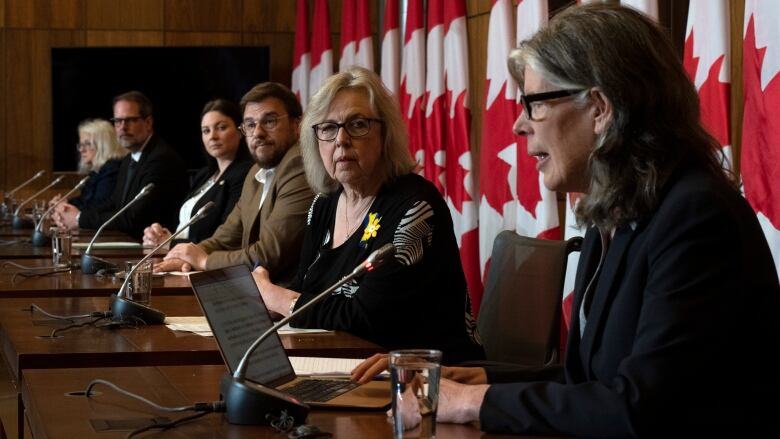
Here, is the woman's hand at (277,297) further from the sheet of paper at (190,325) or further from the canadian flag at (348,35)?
the canadian flag at (348,35)

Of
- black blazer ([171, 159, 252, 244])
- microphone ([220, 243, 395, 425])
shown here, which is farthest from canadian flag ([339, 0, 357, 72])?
microphone ([220, 243, 395, 425])

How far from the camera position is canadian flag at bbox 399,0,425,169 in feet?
20.6

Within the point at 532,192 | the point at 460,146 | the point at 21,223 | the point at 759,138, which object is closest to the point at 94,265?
the point at 532,192

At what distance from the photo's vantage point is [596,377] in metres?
1.89

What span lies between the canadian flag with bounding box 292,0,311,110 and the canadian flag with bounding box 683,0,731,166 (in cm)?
567

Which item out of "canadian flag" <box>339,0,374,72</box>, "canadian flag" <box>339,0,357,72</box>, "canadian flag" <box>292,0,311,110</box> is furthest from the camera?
"canadian flag" <box>292,0,311,110</box>

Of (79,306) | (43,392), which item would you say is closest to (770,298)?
(43,392)

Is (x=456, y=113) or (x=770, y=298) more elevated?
Result: (x=456, y=113)

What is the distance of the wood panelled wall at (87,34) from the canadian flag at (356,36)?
1506 millimetres

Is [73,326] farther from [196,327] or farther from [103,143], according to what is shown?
[103,143]

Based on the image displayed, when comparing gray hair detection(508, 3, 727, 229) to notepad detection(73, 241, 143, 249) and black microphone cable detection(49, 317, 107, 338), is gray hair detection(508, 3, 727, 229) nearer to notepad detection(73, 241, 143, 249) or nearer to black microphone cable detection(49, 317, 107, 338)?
black microphone cable detection(49, 317, 107, 338)

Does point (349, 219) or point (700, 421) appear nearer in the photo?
point (700, 421)

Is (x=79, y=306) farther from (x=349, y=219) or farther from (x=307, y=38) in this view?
(x=307, y=38)

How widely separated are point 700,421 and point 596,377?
0.27 meters
